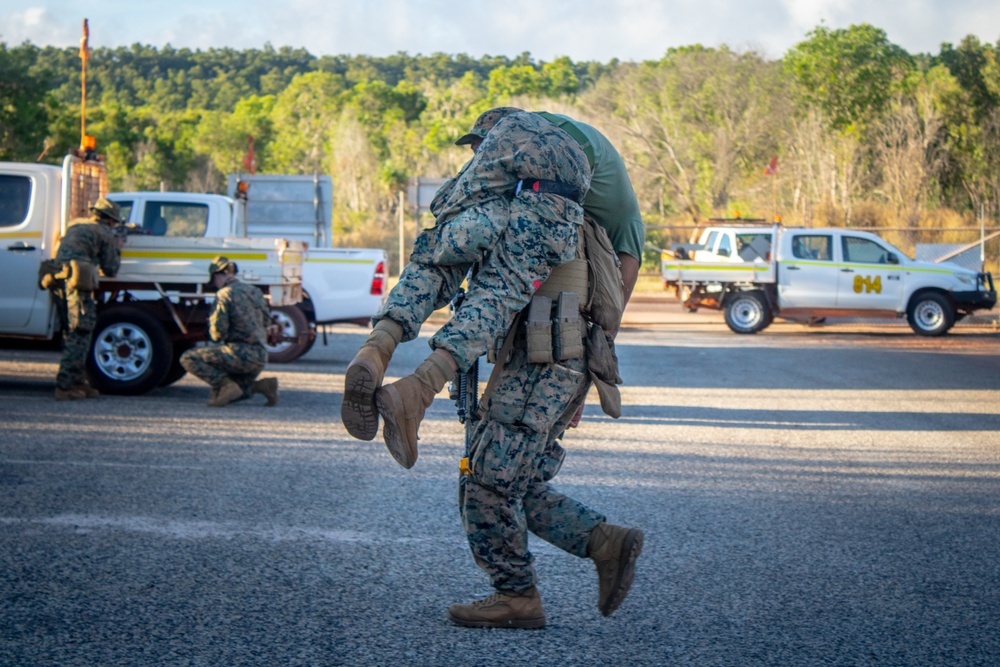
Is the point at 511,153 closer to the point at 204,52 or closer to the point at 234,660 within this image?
the point at 234,660

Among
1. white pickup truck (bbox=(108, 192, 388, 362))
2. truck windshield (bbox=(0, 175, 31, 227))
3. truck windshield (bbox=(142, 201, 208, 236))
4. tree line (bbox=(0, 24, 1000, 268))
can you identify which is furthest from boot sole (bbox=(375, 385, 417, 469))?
tree line (bbox=(0, 24, 1000, 268))

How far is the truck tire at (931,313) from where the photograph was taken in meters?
20.0

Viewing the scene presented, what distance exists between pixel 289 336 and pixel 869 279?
11214 mm

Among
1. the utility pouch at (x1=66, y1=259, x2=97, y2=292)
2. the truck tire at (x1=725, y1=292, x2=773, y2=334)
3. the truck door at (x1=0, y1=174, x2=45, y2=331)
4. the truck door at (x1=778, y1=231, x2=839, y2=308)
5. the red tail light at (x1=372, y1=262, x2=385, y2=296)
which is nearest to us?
the utility pouch at (x1=66, y1=259, x2=97, y2=292)

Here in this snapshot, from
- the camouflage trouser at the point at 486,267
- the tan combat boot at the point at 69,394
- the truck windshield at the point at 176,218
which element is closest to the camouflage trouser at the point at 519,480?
the camouflage trouser at the point at 486,267

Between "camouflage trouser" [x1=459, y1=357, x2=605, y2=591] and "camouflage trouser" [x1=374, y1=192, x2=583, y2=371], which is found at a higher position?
"camouflage trouser" [x1=374, y1=192, x2=583, y2=371]

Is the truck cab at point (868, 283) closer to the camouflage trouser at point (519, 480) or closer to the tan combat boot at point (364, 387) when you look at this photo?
the camouflage trouser at point (519, 480)

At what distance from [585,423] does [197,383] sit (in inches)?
186

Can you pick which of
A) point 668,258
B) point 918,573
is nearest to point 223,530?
point 918,573

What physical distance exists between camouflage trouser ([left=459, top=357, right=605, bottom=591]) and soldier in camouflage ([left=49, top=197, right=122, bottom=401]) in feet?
23.6

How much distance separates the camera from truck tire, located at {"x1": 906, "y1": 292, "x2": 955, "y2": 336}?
788 inches

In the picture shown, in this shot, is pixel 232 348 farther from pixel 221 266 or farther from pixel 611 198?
pixel 611 198

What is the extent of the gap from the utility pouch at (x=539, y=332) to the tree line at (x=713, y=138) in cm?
1439

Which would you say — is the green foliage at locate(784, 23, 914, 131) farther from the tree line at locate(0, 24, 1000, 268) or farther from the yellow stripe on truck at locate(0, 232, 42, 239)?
the yellow stripe on truck at locate(0, 232, 42, 239)
